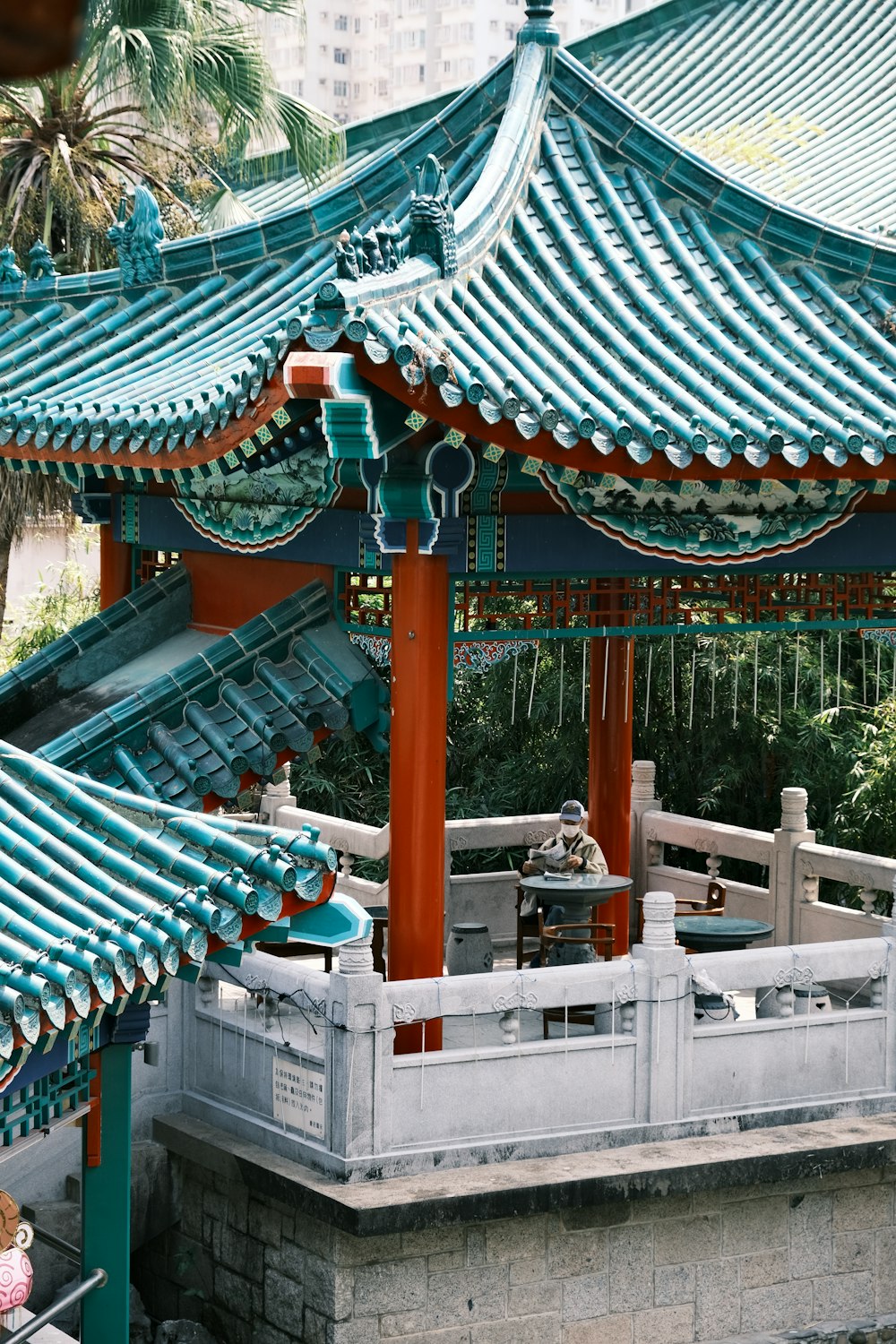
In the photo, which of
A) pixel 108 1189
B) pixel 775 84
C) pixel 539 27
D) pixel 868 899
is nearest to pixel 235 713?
pixel 108 1189

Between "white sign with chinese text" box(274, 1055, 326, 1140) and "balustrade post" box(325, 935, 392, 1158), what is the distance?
10 cm

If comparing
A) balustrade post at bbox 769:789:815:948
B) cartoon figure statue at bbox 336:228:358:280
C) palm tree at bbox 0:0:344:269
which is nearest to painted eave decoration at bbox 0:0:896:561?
cartoon figure statue at bbox 336:228:358:280

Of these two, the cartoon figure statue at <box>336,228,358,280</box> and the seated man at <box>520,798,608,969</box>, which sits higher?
the cartoon figure statue at <box>336,228,358,280</box>

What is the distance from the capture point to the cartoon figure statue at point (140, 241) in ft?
32.6

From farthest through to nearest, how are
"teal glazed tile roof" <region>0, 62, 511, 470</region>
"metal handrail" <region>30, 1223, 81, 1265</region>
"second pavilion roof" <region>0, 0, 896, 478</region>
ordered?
"teal glazed tile roof" <region>0, 62, 511, 470</region> < "second pavilion roof" <region>0, 0, 896, 478</region> < "metal handrail" <region>30, 1223, 81, 1265</region>

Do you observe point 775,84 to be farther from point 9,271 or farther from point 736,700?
point 9,271

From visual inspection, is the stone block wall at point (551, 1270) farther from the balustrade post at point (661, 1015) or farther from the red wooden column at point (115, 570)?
the red wooden column at point (115, 570)

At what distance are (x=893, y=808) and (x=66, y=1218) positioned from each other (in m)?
9.66

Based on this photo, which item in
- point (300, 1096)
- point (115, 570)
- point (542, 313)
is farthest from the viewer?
point (115, 570)

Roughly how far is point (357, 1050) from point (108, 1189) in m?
1.24

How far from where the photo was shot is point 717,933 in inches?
384

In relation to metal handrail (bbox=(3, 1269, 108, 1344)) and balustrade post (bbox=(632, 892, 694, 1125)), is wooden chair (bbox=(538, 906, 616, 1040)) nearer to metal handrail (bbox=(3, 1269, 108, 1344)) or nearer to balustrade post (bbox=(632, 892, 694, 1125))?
balustrade post (bbox=(632, 892, 694, 1125))

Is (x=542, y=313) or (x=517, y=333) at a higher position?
(x=542, y=313)

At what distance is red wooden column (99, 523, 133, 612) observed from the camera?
1055 cm
